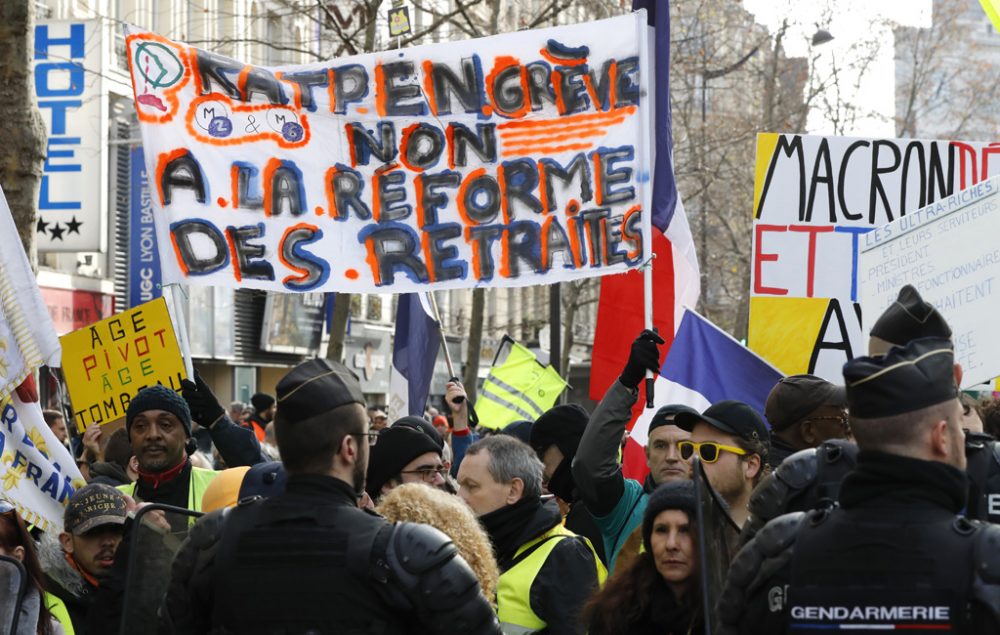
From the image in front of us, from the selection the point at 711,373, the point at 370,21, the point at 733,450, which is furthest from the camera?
the point at 370,21

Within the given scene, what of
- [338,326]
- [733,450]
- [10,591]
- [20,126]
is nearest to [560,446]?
[733,450]

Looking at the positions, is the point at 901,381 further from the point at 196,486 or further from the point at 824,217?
the point at 824,217

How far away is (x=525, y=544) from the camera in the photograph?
5.27m

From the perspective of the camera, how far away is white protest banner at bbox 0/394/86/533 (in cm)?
615

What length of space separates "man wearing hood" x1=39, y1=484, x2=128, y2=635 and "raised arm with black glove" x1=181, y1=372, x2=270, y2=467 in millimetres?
1231

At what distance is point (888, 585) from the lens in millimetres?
3180

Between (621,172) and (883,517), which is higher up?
(621,172)

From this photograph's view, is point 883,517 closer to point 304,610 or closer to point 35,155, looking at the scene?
point 304,610

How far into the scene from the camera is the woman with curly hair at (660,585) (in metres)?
4.49

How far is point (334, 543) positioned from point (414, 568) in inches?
7.6

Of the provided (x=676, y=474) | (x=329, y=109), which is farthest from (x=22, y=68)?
(x=676, y=474)

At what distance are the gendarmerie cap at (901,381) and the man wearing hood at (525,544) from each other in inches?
74.9

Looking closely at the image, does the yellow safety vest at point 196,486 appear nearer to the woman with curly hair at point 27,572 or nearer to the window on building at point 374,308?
the woman with curly hair at point 27,572

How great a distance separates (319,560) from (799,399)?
2.28 metres
